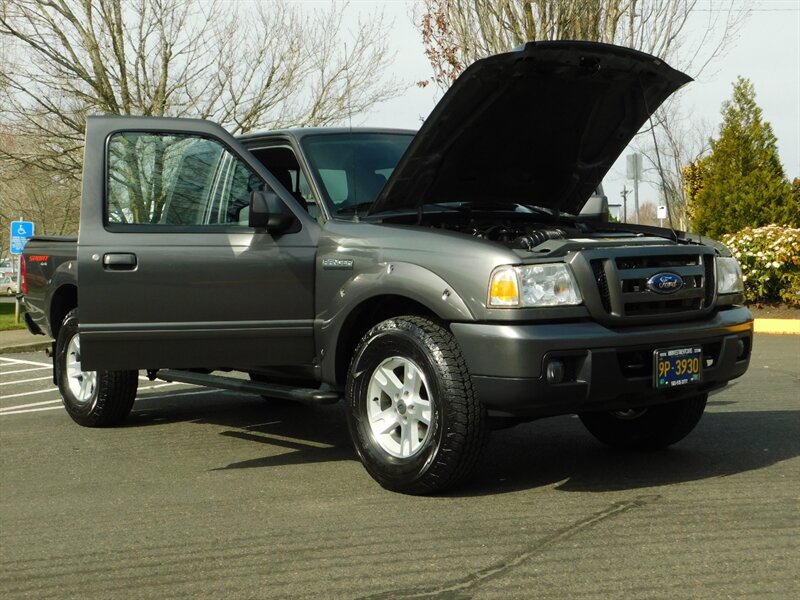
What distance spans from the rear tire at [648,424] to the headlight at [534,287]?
52.7 inches

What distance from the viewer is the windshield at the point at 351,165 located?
6.09 metres

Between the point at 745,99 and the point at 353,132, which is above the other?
the point at 745,99

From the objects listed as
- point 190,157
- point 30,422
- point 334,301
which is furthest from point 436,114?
point 30,422

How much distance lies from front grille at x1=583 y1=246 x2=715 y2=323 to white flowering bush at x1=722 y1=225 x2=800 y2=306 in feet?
39.3

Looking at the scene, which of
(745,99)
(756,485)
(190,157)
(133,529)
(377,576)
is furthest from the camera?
(745,99)

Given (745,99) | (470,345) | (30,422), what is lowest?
(30,422)

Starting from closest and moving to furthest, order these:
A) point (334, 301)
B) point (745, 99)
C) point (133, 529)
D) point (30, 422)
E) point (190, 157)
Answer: point (133, 529), point (334, 301), point (190, 157), point (30, 422), point (745, 99)

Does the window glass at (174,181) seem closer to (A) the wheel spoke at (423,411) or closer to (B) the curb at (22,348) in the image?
(A) the wheel spoke at (423,411)

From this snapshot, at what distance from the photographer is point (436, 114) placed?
17.8ft

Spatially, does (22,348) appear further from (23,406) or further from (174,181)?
(174,181)

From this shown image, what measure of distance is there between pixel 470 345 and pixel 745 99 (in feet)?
55.9

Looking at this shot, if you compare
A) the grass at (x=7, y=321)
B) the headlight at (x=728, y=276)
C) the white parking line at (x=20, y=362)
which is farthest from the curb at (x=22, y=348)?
the headlight at (x=728, y=276)

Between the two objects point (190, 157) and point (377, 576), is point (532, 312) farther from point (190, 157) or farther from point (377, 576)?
point (190, 157)

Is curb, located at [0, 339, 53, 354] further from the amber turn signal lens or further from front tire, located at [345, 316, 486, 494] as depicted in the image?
the amber turn signal lens
